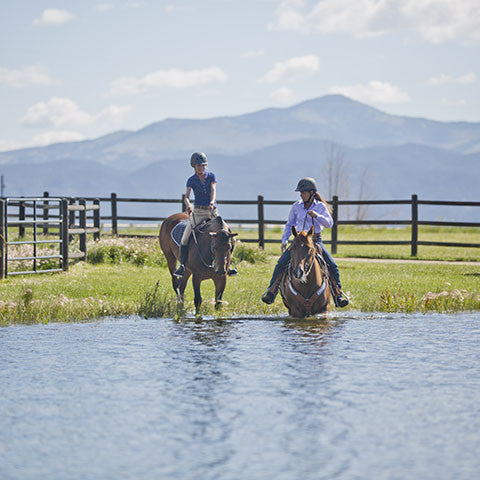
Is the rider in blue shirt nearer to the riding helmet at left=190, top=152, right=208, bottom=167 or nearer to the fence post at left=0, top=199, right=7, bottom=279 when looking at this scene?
the riding helmet at left=190, top=152, right=208, bottom=167

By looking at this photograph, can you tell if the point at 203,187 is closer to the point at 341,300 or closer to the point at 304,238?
the point at 304,238

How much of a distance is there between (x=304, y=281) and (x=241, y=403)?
3.86m

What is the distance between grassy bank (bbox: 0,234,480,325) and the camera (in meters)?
13.1

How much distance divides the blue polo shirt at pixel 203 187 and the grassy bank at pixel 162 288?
67.2 inches

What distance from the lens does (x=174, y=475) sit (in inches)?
222

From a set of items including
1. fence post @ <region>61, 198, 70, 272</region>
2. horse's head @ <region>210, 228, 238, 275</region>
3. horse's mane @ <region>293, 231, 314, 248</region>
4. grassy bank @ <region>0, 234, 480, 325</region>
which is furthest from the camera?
fence post @ <region>61, 198, 70, 272</region>

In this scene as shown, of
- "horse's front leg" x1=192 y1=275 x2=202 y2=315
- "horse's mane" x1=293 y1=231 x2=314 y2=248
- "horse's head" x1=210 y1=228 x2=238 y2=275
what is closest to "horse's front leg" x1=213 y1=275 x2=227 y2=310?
"horse's front leg" x1=192 y1=275 x2=202 y2=315

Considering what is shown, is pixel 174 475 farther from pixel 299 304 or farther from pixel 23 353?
pixel 299 304

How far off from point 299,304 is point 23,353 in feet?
12.5

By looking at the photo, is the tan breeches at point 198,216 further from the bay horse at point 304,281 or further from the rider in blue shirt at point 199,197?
the bay horse at point 304,281

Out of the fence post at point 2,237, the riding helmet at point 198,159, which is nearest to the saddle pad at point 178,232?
the riding helmet at point 198,159

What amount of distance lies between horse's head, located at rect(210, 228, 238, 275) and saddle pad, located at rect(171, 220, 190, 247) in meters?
1.67

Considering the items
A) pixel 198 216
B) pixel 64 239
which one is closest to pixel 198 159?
pixel 198 216

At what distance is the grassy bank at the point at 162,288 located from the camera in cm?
1309
